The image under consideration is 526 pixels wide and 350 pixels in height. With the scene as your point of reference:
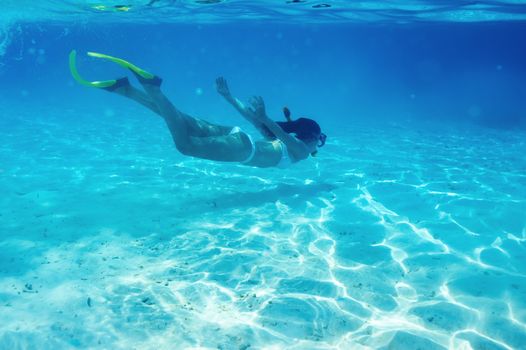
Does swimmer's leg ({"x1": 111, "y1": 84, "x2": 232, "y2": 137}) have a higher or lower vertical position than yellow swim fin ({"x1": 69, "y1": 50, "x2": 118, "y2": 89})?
lower

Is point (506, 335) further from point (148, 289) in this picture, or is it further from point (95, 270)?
point (95, 270)

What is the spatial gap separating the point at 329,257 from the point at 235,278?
187cm

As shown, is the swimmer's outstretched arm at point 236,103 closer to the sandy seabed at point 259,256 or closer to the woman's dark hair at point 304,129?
the woman's dark hair at point 304,129

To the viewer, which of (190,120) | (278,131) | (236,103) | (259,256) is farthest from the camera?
(236,103)

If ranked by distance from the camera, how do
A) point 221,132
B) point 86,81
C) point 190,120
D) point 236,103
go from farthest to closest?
1. point 236,103
2. point 221,132
3. point 190,120
4. point 86,81

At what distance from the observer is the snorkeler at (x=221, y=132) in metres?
6.56

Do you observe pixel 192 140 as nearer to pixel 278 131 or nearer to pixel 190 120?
pixel 190 120

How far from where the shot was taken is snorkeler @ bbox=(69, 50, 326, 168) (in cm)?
656

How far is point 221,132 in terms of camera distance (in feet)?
25.9

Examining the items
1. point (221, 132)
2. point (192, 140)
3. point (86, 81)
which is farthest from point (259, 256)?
point (86, 81)

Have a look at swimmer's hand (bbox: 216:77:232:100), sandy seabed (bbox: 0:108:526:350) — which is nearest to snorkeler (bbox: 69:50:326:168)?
swimmer's hand (bbox: 216:77:232:100)

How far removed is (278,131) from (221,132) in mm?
1307

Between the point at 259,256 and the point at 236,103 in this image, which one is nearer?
the point at 259,256

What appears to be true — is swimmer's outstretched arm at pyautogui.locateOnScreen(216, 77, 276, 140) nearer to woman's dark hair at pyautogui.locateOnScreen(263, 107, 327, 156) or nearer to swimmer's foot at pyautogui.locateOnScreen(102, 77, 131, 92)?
woman's dark hair at pyautogui.locateOnScreen(263, 107, 327, 156)
